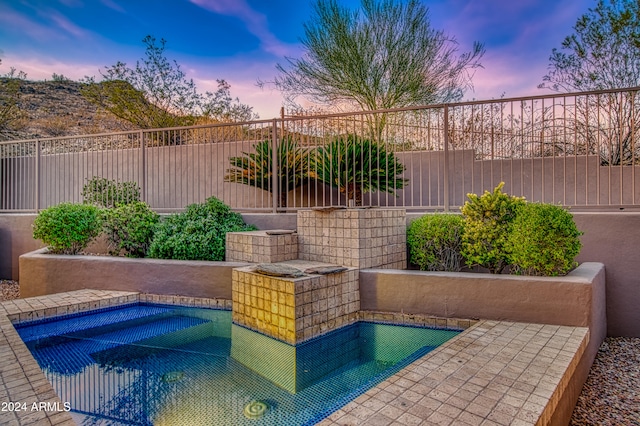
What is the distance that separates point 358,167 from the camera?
580cm

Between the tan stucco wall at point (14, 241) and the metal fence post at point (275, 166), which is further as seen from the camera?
the tan stucco wall at point (14, 241)

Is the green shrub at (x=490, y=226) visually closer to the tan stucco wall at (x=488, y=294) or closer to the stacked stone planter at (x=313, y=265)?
the tan stucco wall at (x=488, y=294)

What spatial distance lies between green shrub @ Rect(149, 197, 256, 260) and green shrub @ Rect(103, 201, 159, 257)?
27 centimetres

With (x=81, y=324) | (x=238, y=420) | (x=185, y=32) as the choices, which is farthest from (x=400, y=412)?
(x=185, y=32)

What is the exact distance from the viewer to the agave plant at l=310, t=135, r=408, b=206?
5645 millimetres

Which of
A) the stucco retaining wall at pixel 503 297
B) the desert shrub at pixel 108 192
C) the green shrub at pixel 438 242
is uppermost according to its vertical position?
the desert shrub at pixel 108 192

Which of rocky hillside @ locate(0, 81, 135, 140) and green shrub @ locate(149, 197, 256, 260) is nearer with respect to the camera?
green shrub @ locate(149, 197, 256, 260)

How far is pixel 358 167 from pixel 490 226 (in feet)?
7.17

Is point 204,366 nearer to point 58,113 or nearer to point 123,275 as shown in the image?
point 123,275

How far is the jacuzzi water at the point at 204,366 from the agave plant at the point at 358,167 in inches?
89.0

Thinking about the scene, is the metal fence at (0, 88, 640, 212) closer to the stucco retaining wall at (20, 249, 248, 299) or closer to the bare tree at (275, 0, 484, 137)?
the stucco retaining wall at (20, 249, 248, 299)

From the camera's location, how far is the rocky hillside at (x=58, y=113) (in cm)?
1777

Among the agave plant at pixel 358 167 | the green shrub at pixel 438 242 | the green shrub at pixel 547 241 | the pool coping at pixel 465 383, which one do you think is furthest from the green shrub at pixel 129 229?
the green shrub at pixel 547 241

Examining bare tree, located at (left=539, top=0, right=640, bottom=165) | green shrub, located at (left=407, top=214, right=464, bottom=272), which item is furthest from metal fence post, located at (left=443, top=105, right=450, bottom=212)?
bare tree, located at (left=539, top=0, right=640, bottom=165)
